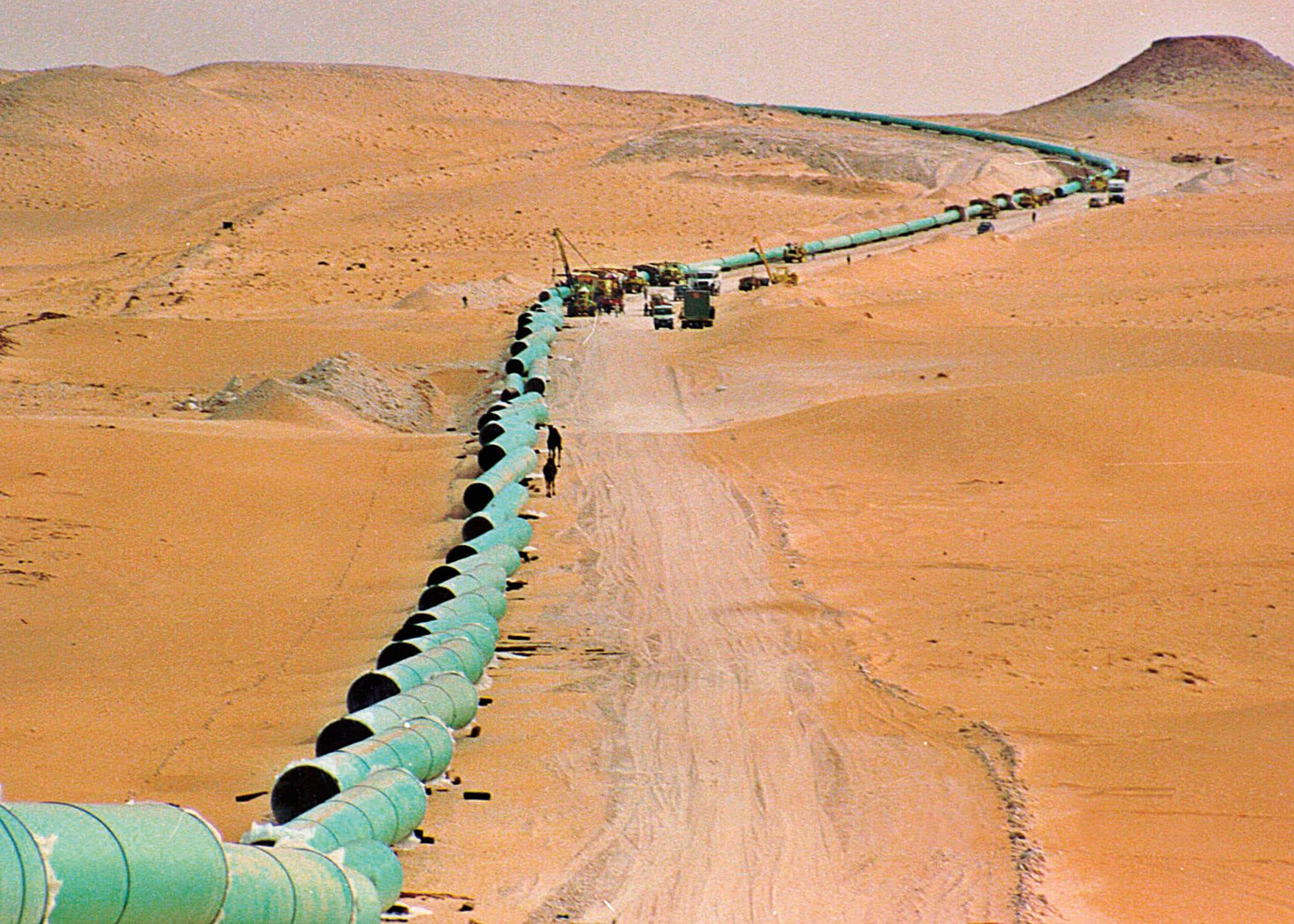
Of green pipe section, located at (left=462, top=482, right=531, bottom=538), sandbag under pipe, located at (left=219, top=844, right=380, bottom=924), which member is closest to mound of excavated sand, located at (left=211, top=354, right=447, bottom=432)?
green pipe section, located at (left=462, top=482, right=531, bottom=538)

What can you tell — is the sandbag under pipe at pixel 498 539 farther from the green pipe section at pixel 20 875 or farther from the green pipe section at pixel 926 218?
the green pipe section at pixel 926 218

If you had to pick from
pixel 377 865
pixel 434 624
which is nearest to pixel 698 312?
pixel 434 624

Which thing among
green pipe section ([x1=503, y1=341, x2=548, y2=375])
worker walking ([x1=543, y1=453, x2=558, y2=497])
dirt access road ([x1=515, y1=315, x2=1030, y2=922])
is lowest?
dirt access road ([x1=515, y1=315, x2=1030, y2=922])

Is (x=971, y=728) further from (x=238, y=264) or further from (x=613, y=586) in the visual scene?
(x=238, y=264)

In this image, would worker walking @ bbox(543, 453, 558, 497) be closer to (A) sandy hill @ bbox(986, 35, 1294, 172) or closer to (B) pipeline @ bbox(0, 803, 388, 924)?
(B) pipeline @ bbox(0, 803, 388, 924)

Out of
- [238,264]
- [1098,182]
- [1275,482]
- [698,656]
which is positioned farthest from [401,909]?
[1098,182]

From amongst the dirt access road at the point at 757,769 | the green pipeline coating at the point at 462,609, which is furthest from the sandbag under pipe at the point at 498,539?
the green pipeline coating at the point at 462,609

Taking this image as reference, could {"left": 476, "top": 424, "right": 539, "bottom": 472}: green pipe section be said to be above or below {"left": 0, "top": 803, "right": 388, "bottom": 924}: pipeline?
below
